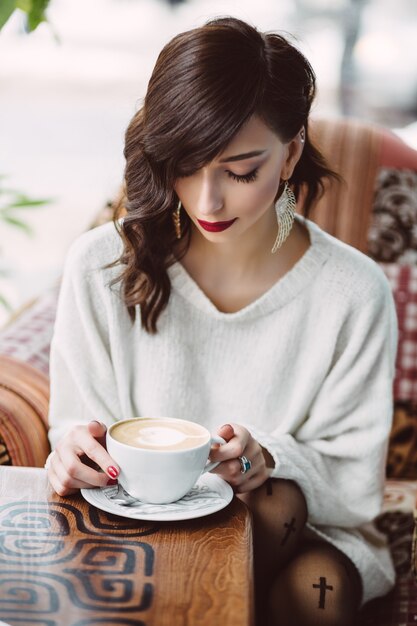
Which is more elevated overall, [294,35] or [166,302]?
[294,35]

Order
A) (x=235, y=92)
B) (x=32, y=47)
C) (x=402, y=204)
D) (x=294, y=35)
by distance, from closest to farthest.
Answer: (x=235, y=92) < (x=294, y=35) < (x=402, y=204) < (x=32, y=47)

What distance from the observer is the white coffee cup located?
41.1 inches

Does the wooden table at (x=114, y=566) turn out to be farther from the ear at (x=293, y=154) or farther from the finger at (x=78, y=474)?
the ear at (x=293, y=154)

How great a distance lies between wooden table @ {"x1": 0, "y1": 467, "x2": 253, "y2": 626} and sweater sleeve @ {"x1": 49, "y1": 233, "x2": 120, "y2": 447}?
1.01 feet

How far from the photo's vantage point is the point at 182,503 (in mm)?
1104

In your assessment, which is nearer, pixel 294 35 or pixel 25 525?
pixel 25 525

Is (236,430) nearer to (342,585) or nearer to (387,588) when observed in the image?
(342,585)

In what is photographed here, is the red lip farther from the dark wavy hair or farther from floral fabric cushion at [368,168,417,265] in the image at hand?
floral fabric cushion at [368,168,417,265]

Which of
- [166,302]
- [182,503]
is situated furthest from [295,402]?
[182,503]

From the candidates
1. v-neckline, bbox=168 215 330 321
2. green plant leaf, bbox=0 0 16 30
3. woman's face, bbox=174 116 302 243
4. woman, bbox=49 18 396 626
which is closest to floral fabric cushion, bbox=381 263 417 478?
woman, bbox=49 18 396 626

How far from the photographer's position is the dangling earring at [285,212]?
143 cm

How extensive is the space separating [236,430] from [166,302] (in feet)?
1.11

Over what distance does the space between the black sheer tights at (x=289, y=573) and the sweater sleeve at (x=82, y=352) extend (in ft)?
0.99

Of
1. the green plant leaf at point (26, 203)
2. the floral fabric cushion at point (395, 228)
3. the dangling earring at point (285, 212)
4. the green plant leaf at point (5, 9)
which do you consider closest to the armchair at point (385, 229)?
the floral fabric cushion at point (395, 228)
